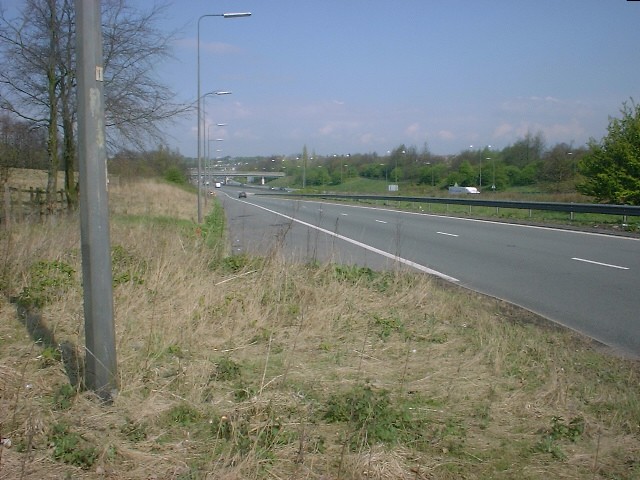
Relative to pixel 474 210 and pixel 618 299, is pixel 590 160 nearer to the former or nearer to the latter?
pixel 474 210

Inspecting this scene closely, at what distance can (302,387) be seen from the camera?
518cm

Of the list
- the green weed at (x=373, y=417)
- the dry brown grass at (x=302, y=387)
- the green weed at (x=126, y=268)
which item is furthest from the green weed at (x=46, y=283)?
the green weed at (x=373, y=417)

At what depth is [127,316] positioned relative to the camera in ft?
21.7

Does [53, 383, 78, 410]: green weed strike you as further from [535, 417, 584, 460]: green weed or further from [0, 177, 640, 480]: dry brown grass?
[535, 417, 584, 460]: green weed

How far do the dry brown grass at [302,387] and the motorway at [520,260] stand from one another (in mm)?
1070

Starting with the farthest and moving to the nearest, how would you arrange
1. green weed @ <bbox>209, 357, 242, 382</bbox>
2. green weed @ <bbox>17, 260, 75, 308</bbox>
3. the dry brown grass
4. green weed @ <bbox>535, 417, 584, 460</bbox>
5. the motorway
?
the motorway
green weed @ <bbox>17, 260, 75, 308</bbox>
green weed @ <bbox>209, 357, 242, 382</bbox>
green weed @ <bbox>535, 417, 584, 460</bbox>
the dry brown grass

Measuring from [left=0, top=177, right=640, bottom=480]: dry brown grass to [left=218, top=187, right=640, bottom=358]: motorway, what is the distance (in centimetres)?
107

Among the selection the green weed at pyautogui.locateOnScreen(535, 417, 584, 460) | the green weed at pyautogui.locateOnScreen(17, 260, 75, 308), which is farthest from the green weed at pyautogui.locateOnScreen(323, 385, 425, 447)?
the green weed at pyautogui.locateOnScreen(17, 260, 75, 308)

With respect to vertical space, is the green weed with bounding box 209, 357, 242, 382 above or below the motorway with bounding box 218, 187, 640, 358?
above

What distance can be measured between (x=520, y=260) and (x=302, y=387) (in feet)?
36.1

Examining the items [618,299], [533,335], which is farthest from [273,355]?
[618,299]

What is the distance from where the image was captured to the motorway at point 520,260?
920 cm

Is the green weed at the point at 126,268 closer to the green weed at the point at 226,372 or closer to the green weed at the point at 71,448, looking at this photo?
the green weed at the point at 226,372

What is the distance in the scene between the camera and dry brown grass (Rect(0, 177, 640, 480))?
400 cm
